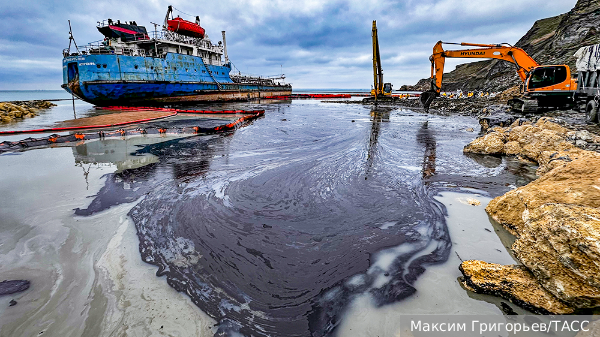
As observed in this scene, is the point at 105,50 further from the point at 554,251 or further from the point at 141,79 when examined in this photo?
the point at 554,251

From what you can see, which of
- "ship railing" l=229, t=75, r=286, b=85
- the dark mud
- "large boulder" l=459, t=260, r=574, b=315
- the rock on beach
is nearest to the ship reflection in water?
"large boulder" l=459, t=260, r=574, b=315

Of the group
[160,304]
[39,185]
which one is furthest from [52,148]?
[160,304]

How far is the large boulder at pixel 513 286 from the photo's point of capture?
2.15 meters

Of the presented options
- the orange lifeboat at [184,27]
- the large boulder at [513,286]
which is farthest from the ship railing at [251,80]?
the large boulder at [513,286]

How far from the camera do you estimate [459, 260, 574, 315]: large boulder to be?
2146 mm

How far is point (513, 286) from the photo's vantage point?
93.0 inches

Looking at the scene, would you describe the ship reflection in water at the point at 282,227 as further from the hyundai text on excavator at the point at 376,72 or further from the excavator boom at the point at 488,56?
the hyundai text on excavator at the point at 376,72

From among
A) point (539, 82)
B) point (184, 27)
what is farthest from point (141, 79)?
point (539, 82)

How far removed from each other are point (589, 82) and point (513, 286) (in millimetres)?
13970

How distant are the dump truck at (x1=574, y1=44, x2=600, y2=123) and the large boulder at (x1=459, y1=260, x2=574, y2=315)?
1119cm

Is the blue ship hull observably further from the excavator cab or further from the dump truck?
the dump truck

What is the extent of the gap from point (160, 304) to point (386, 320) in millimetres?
2065

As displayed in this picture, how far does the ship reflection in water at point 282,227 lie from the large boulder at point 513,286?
477 mm

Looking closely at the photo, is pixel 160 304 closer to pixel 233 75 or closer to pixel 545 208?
pixel 545 208
